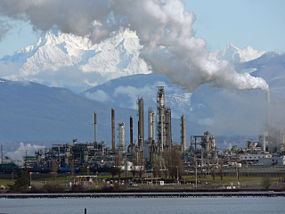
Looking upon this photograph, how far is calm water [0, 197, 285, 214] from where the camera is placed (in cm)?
9294

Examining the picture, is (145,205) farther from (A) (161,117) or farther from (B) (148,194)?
(A) (161,117)

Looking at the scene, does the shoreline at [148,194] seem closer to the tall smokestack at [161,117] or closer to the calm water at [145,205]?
the calm water at [145,205]

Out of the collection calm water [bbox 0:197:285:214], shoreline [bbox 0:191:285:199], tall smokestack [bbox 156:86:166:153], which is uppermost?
tall smokestack [bbox 156:86:166:153]

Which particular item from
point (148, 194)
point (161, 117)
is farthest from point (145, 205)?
point (161, 117)

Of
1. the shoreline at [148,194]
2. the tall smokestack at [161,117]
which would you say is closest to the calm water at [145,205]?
the shoreline at [148,194]

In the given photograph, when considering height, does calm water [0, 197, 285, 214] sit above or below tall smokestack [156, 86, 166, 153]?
below

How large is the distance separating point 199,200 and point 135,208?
53.6ft

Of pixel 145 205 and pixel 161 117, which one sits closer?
pixel 145 205

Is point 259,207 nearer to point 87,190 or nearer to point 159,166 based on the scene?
point 87,190

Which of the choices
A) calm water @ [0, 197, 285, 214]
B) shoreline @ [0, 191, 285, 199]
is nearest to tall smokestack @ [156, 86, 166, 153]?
shoreline @ [0, 191, 285, 199]

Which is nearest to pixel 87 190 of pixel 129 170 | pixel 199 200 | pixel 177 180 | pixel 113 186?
pixel 113 186

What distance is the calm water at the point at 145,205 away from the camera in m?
92.9

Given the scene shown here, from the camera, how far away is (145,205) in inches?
4021

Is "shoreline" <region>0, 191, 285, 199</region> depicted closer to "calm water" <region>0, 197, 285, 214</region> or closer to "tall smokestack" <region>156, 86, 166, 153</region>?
"calm water" <region>0, 197, 285, 214</region>
